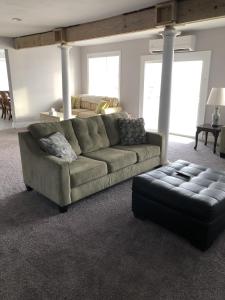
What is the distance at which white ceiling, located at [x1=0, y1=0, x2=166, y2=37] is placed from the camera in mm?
3502

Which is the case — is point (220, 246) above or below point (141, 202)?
below

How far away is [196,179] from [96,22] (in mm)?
3619

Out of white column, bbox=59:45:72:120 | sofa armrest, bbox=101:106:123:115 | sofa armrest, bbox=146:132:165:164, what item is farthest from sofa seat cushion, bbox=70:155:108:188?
sofa armrest, bbox=101:106:123:115

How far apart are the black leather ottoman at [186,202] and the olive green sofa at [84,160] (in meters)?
0.61

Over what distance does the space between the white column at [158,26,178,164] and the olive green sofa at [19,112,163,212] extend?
41 cm

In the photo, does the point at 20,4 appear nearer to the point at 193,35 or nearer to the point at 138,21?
the point at 138,21

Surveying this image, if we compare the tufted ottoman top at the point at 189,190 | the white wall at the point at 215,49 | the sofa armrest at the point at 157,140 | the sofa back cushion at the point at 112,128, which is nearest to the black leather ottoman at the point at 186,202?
the tufted ottoman top at the point at 189,190

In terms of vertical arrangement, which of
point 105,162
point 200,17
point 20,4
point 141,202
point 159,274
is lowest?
point 159,274

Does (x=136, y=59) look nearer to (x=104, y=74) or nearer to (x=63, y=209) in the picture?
(x=104, y=74)

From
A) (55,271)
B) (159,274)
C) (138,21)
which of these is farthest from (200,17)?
(55,271)

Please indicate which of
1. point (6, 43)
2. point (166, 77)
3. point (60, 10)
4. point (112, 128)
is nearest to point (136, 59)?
point (166, 77)

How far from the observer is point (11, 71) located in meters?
7.09

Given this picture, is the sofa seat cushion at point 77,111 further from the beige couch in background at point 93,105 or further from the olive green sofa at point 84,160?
the olive green sofa at point 84,160

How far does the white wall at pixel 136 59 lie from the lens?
5379 mm
